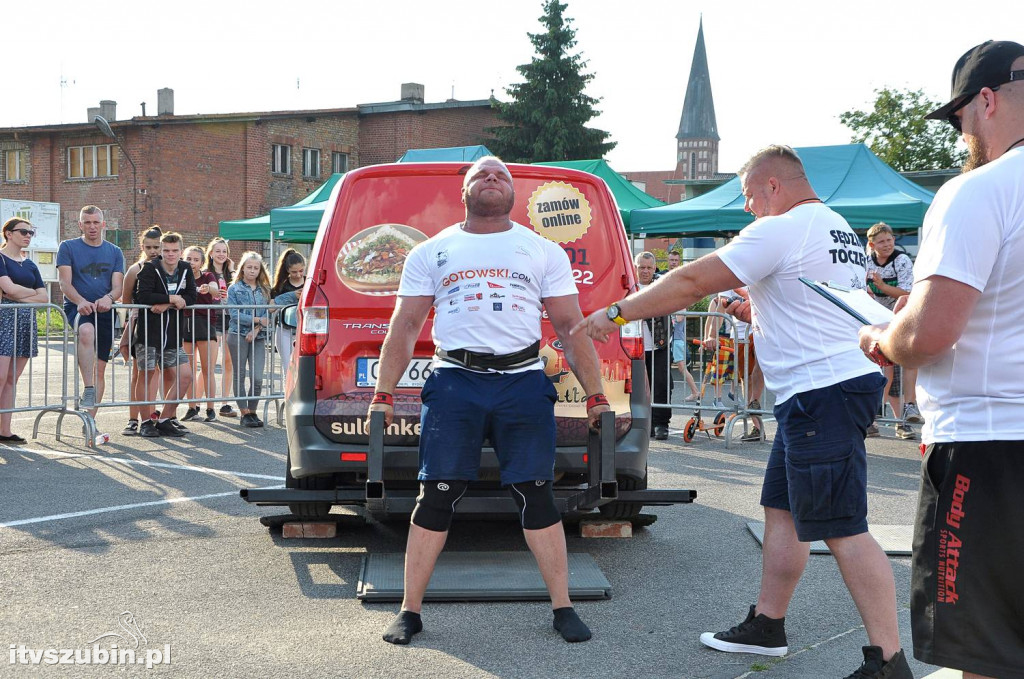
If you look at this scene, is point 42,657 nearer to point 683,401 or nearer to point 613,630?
point 613,630

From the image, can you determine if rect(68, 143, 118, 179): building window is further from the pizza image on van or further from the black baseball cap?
the black baseball cap

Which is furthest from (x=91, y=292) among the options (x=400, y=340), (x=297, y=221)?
(x=297, y=221)

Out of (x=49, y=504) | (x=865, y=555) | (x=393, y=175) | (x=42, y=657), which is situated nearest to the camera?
(x=865, y=555)

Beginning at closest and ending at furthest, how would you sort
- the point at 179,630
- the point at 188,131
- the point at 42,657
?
the point at 42,657
the point at 179,630
the point at 188,131

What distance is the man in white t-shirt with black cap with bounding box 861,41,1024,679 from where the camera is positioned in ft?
8.25

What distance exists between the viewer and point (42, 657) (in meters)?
4.10

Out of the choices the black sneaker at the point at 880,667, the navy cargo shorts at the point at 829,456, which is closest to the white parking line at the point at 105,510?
the navy cargo shorts at the point at 829,456

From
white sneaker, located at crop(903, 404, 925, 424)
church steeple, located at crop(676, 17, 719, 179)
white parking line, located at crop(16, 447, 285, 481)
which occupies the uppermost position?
church steeple, located at crop(676, 17, 719, 179)

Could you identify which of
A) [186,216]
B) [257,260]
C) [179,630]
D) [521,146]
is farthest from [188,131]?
[179,630]

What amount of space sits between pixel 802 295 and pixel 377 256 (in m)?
2.51

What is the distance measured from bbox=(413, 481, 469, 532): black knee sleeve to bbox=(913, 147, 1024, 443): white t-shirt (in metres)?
2.20

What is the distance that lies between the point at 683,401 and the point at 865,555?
9006mm

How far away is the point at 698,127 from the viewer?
4520 inches

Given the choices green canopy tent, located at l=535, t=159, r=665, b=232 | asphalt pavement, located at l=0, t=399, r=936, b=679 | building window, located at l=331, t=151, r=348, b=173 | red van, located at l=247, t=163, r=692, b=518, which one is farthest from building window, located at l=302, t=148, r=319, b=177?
red van, located at l=247, t=163, r=692, b=518
